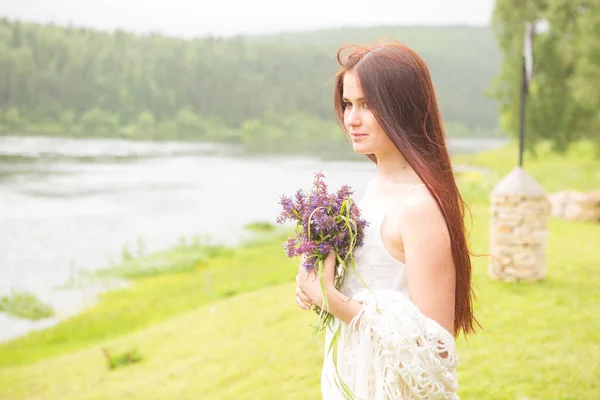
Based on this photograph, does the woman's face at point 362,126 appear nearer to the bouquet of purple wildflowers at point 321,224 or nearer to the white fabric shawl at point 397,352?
the bouquet of purple wildflowers at point 321,224

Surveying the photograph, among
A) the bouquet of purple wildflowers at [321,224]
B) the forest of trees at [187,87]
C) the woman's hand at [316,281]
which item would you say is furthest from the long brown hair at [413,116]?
the forest of trees at [187,87]

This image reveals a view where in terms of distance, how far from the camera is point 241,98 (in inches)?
873

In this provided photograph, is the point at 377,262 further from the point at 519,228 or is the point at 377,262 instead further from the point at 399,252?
the point at 519,228

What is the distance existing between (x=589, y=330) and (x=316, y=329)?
10.6 feet

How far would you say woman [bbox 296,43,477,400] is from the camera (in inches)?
54.5

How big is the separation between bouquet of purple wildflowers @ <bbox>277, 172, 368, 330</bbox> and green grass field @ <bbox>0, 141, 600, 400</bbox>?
58cm

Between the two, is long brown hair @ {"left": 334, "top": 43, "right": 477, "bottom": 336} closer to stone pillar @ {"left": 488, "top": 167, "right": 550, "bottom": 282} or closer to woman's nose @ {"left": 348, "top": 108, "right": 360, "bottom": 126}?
woman's nose @ {"left": 348, "top": 108, "right": 360, "bottom": 126}

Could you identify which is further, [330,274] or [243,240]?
[243,240]

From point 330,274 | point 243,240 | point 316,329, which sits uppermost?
point 330,274

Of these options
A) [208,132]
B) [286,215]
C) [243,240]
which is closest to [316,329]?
[286,215]

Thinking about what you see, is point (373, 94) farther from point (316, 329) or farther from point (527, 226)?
point (527, 226)

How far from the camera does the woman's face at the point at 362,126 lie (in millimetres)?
1480

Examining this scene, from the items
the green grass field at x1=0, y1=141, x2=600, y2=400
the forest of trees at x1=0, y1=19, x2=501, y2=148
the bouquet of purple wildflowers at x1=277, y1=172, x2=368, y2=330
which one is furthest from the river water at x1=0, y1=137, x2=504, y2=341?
the bouquet of purple wildflowers at x1=277, y1=172, x2=368, y2=330

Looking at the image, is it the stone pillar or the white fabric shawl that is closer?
the white fabric shawl
